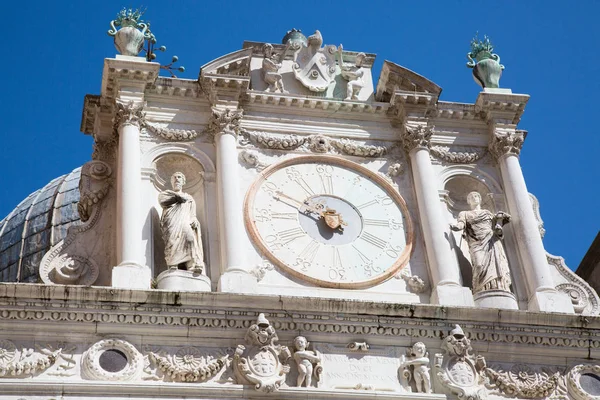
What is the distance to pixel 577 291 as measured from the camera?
19062 mm

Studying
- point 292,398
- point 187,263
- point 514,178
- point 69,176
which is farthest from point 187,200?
point 69,176

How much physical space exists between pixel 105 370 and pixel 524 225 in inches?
248

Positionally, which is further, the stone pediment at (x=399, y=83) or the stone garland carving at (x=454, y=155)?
the stone pediment at (x=399, y=83)

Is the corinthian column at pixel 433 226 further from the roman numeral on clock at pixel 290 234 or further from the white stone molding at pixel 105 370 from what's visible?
the white stone molding at pixel 105 370

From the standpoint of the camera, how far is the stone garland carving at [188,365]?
16391mm

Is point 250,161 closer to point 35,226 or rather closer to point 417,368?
point 417,368

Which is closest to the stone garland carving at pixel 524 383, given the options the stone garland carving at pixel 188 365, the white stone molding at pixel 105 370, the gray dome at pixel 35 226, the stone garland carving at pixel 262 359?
the stone garland carving at pixel 262 359

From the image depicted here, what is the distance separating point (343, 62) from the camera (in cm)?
2097

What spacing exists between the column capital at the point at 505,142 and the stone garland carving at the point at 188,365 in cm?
563

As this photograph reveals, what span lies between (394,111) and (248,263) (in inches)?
141

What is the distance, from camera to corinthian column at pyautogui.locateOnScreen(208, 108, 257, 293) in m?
17.5

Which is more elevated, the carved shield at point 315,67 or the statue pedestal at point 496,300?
the carved shield at point 315,67

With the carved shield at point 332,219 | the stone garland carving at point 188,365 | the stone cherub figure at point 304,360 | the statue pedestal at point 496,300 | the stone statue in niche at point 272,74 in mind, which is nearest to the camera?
the stone garland carving at point 188,365

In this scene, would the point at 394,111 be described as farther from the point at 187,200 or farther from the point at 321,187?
the point at 187,200
